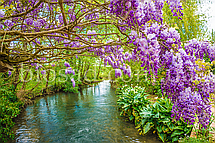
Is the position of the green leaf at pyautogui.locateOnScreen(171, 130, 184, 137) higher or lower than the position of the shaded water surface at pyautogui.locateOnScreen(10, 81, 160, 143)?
higher

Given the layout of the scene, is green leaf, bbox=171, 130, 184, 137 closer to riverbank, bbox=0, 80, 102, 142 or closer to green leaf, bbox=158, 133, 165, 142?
green leaf, bbox=158, 133, 165, 142

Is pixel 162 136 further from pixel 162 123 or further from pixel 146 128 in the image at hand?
pixel 146 128

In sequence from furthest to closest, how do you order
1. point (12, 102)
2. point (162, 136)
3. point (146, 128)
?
point (12, 102)
point (146, 128)
point (162, 136)

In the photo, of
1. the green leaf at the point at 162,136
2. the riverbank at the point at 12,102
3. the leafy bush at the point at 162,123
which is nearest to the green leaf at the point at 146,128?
the leafy bush at the point at 162,123

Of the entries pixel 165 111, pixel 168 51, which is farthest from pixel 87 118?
pixel 168 51

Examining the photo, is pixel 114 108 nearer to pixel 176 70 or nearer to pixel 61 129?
pixel 61 129

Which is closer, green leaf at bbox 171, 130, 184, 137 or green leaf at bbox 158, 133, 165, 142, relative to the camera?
green leaf at bbox 171, 130, 184, 137

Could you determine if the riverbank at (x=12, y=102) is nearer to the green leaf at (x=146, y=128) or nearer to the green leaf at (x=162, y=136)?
the green leaf at (x=146, y=128)

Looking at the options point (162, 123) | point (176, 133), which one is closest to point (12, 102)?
point (162, 123)

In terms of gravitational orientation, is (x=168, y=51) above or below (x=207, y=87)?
above

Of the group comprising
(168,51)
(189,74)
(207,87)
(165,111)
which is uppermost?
(168,51)

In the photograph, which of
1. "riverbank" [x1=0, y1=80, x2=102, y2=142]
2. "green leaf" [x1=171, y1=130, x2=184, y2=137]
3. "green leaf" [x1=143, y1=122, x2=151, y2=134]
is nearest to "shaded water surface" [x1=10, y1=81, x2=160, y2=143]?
"green leaf" [x1=143, y1=122, x2=151, y2=134]

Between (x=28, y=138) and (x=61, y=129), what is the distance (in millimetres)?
915

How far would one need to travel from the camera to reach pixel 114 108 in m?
6.88
